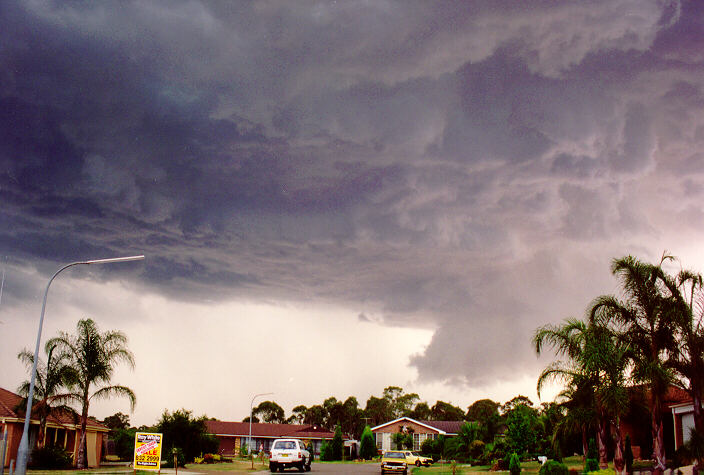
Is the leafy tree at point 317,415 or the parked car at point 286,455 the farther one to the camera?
the leafy tree at point 317,415

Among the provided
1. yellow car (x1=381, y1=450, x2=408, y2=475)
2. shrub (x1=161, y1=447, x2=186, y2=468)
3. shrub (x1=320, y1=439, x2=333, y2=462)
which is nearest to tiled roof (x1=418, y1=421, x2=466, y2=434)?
shrub (x1=320, y1=439, x2=333, y2=462)

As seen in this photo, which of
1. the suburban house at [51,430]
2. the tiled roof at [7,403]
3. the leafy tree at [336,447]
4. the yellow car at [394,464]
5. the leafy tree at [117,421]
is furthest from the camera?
the leafy tree at [117,421]

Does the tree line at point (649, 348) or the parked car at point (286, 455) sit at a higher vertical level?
the tree line at point (649, 348)

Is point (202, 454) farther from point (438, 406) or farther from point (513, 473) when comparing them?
point (438, 406)

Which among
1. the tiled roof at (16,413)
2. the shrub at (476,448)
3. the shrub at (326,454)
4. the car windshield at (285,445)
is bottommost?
the shrub at (326,454)

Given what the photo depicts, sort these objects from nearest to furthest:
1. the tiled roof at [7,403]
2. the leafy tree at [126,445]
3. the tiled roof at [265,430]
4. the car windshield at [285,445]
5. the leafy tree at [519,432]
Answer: the tiled roof at [7,403] → the car windshield at [285,445] → the leafy tree at [519,432] → the leafy tree at [126,445] → the tiled roof at [265,430]

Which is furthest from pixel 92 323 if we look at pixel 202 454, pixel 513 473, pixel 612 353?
pixel 612 353

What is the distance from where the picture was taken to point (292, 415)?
154 m

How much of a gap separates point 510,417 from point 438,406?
107m

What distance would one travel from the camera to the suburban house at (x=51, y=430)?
1531 inches

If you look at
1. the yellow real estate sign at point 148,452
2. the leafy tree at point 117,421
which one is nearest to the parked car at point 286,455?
the yellow real estate sign at point 148,452

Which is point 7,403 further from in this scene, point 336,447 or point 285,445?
point 336,447

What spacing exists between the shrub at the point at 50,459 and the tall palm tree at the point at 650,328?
3613 cm

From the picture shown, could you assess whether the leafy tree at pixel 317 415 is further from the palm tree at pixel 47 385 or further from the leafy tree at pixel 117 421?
the palm tree at pixel 47 385
